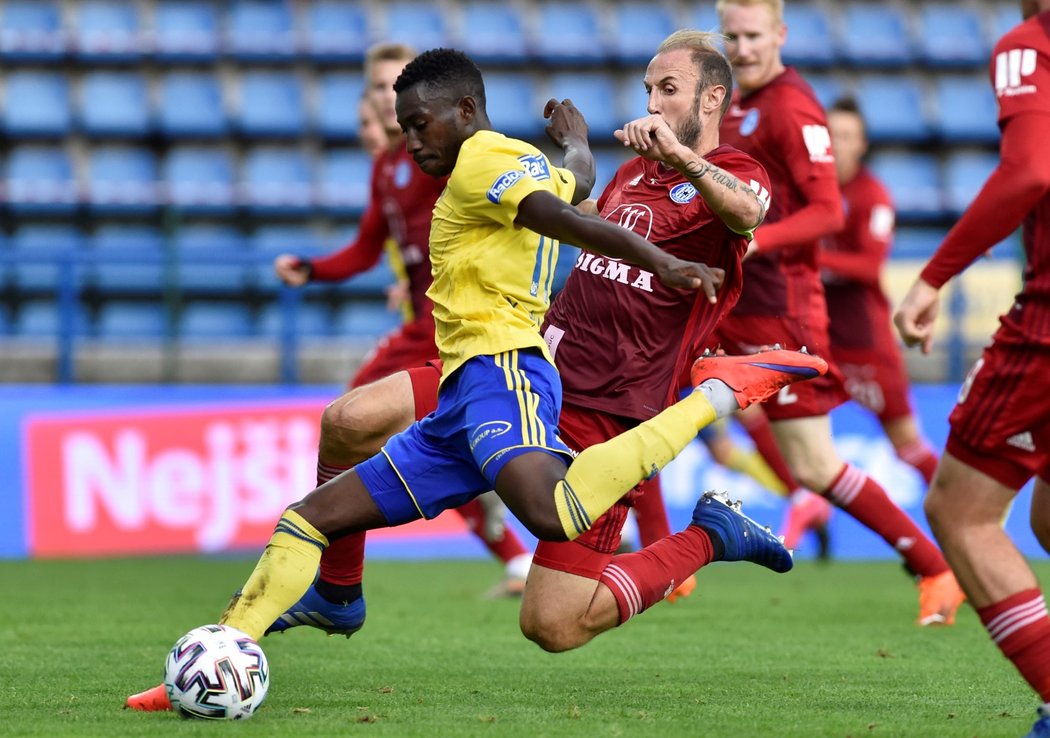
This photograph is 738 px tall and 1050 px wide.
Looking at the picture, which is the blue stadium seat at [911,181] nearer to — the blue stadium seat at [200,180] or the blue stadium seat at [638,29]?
the blue stadium seat at [638,29]

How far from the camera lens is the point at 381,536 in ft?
35.1

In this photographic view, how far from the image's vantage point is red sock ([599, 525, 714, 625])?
4.59 metres

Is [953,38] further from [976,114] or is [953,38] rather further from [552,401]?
[552,401]

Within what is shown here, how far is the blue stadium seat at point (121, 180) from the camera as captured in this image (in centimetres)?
1397

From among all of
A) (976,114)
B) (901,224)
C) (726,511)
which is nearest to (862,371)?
(726,511)

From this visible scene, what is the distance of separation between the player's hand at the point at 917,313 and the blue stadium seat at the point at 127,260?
315 inches

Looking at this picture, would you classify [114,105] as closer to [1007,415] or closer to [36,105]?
[36,105]

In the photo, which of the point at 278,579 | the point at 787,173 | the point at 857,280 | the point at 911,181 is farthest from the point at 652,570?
the point at 911,181

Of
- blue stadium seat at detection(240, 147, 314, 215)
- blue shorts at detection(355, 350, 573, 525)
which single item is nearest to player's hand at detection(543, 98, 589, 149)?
blue shorts at detection(355, 350, 573, 525)

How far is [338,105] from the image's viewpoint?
49.2 ft

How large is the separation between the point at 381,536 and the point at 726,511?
614 centimetres

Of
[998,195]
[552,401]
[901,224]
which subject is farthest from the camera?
[901,224]

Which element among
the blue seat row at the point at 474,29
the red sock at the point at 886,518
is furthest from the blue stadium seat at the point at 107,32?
the red sock at the point at 886,518

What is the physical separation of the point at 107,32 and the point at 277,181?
7.72 ft
